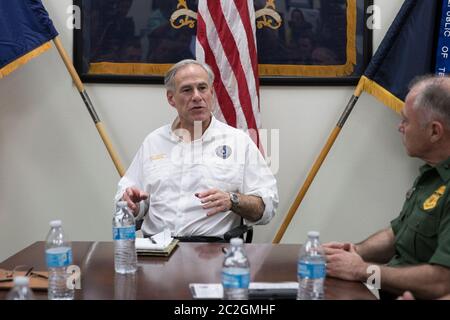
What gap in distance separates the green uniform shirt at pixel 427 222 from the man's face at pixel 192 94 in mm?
1100

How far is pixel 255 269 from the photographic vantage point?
1.81m

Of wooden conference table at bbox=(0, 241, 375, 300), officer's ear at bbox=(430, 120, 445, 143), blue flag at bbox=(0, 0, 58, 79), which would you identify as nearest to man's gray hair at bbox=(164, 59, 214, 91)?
blue flag at bbox=(0, 0, 58, 79)

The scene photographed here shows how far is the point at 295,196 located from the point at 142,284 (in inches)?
76.5

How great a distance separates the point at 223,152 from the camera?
8.93 feet

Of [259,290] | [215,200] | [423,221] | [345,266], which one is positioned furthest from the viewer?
[215,200]

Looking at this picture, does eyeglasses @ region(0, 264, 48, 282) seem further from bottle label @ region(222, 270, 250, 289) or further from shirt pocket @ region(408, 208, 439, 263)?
shirt pocket @ region(408, 208, 439, 263)

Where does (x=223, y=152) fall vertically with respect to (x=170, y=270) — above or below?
above

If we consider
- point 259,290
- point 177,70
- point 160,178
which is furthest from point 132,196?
point 259,290

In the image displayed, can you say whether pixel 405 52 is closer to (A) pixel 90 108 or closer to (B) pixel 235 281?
(A) pixel 90 108

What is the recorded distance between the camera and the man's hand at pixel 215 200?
2316 mm

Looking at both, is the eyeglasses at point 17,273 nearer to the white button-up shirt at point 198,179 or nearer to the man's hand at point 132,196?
the man's hand at point 132,196

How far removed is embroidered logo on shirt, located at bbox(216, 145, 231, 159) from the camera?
271 cm

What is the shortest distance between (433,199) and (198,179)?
1.16 metres
